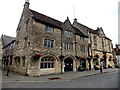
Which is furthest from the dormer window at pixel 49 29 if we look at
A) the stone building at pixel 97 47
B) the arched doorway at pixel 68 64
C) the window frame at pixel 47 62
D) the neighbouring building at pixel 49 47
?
the stone building at pixel 97 47

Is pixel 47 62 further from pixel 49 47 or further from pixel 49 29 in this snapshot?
pixel 49 29

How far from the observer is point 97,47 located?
25812 millimetres

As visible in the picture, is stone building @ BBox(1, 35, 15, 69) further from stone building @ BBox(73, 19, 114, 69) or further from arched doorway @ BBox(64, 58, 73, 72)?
stone building @ BBox(73, 19, 114, 69)

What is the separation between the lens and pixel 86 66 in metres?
21.8

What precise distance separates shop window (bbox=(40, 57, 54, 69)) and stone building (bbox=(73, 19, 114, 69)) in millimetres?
11394

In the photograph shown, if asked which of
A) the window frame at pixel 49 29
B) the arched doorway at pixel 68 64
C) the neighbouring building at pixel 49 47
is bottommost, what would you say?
the arched doorway at pixel 68 64

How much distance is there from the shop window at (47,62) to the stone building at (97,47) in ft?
37.4

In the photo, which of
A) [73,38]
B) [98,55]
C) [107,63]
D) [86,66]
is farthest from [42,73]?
[107,63]

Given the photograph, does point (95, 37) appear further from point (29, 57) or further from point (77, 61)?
point (29, 57)

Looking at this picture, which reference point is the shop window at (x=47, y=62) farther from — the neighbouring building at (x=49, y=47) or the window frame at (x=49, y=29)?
the window frame at (x=49, y=29)

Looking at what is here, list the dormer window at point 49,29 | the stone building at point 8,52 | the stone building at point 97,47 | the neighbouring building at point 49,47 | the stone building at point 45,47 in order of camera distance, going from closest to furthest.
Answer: the stone building at point 45,47, the neighbouring building at point 49,47, the dormer window at point 49,29, the stone building at point 8,52, the stone building at point 97,47

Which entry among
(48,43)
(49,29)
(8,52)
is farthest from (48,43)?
(8,52)

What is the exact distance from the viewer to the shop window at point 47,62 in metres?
14.6

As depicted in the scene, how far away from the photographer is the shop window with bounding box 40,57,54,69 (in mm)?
14641
